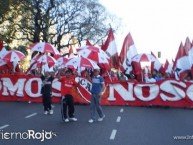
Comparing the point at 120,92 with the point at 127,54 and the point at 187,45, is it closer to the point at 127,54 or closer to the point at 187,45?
the point at 127,54

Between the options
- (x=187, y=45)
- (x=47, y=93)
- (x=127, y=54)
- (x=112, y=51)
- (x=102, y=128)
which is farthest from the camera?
(x=127, y=54)

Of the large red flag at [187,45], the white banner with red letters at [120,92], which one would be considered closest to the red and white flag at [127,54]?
the white banner with red letters at [120,92]

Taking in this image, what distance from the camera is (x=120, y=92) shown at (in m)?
21.8

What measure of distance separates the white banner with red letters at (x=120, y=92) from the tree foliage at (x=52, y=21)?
2448 centimetres

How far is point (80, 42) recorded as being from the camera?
55469 millimetres

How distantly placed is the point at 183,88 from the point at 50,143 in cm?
1208

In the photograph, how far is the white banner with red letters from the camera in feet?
69.2

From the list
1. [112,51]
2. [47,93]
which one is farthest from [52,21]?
[47,93]

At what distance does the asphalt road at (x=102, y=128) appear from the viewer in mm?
10812

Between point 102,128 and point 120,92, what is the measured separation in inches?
346

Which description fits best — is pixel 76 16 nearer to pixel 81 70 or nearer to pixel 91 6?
pixel 91 6

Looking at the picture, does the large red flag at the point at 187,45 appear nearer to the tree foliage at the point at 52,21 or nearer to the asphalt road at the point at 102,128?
the asphalt road at the point at 102,128

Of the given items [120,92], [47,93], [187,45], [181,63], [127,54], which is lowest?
[120,92]

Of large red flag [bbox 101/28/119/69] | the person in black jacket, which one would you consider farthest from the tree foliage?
the person in black jacket
